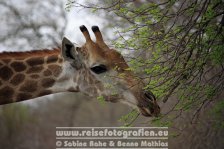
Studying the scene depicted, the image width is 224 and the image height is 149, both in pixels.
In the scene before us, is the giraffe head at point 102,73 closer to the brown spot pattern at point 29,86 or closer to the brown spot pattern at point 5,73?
the brown spot pattern at point 29,86

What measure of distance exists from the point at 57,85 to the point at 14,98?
2.12 feet

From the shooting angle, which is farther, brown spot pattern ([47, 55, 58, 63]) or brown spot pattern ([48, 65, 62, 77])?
brown spot pattern ([47, 55, 58, 63])

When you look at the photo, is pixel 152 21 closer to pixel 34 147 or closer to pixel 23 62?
A: pixel 23 62

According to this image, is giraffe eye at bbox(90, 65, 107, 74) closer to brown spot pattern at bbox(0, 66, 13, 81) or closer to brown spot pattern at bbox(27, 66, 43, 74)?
brown spot pattern at bbox(27, 66, 43, 74)

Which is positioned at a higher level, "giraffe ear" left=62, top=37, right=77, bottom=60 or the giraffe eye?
"giraffe ear" left=62, top=37, right=77, bottom=60

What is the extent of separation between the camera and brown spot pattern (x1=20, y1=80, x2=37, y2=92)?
7042mm

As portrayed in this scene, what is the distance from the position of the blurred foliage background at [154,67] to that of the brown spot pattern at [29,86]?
124 cm

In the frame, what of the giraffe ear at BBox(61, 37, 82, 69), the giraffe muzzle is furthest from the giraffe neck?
the giraffe muzzle

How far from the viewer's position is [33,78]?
23.3 ft

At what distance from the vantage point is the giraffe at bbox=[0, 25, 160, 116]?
6959mm

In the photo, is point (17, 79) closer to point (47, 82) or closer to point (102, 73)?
point (47, 82)

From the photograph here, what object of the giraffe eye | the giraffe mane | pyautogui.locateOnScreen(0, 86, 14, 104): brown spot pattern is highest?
the giraffe mane

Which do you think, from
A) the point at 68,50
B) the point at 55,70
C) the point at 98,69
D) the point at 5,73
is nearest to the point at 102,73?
the point at 98,69

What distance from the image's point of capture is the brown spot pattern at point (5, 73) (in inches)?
277
